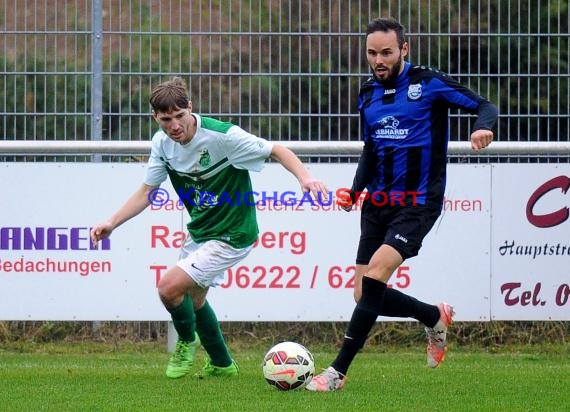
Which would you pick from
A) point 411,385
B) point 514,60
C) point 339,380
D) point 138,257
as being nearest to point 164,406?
point 339,380

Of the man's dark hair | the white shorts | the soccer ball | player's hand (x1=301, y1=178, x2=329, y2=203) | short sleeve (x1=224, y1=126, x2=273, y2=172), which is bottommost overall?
the soccer ball

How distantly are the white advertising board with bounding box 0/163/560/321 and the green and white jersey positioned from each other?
198cm

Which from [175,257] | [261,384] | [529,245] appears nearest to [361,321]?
[261,384]

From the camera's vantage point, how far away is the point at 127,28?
35.4ft

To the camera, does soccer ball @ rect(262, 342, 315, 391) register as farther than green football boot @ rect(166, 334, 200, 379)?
No

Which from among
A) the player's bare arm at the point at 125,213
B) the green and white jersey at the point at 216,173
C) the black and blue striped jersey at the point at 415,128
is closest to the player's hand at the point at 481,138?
the black and blue striped jersey at the point at 415,128

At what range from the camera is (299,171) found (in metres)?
6.96

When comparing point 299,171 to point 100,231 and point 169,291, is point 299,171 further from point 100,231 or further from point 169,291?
point 100,231

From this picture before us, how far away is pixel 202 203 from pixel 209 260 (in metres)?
0.36

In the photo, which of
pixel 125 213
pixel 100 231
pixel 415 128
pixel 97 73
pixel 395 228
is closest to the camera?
pixel 395 228

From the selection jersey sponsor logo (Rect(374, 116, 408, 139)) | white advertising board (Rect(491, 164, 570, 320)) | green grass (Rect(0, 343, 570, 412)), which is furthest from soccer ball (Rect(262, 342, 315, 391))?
white advertising board (Rect(491, 164, 570, 320))

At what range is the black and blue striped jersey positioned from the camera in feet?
23.5

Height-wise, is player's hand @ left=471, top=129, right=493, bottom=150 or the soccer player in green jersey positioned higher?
player's hand @ left=471, top=129, right=493, bottom=150

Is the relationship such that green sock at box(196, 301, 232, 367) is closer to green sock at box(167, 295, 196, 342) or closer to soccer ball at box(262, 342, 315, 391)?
green sock at box(167, 295, 196, 342)
